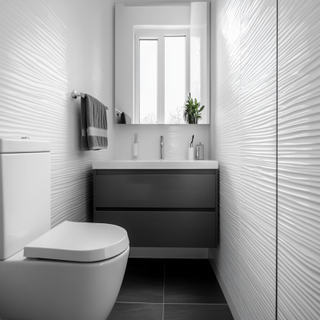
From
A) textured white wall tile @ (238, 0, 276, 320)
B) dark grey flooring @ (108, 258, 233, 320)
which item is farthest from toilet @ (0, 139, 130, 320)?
dark grey flooring @ (108, 258, 233, 320)

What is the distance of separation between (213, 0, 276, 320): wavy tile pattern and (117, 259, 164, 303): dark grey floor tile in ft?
1.53

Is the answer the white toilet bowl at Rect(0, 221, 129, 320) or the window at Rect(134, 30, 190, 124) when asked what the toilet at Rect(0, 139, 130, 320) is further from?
the window at Rect(134, 30, 190, 124)

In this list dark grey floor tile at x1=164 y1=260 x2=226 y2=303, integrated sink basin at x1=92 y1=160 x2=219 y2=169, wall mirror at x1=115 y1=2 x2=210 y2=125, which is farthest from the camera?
wall mirror at x1=115 y1=2 x2=210 y2=125

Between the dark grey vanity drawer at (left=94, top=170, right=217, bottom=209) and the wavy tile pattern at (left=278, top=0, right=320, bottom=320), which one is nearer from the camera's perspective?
the wavy tile pattern at (left=278, top=0, right=320, bottom=320)

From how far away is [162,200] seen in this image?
207 centimetres

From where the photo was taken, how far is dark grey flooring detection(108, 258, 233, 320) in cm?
169

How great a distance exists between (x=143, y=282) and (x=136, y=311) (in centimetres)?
38

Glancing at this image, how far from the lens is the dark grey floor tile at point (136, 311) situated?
1647 mm

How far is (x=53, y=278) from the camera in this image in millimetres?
993

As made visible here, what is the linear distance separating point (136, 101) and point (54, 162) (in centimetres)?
126

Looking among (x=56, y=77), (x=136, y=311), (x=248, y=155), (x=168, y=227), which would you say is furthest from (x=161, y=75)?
(x=136, y=311)

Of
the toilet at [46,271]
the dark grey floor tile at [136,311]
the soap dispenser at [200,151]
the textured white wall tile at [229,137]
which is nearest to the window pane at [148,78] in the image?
the soap dispenser at [200,151]

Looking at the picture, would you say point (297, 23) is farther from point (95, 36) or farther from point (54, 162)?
point (95, 36)

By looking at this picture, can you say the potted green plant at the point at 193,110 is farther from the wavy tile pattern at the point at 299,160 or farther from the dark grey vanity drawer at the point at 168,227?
the wavy tile pattern at the point at 299,160
